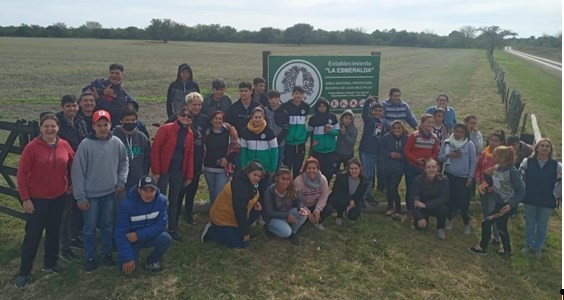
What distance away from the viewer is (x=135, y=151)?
5.99 m

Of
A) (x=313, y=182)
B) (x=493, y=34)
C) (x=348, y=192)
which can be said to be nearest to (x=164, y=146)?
(x=313, y=182)

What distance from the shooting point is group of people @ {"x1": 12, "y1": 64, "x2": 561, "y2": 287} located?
542 cm

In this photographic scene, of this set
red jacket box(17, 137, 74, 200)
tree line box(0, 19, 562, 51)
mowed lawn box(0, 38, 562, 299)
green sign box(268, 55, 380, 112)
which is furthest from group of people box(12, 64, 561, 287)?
tree line box(0, 19, 562, 51)

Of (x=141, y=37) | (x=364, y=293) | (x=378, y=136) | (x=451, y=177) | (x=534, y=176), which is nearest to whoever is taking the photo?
(x=364, y=293)

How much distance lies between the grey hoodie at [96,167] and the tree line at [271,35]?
93378mm

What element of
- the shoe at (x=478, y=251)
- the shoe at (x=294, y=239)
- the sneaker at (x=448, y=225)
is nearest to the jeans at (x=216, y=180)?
the shoe at (x=294, y=239)

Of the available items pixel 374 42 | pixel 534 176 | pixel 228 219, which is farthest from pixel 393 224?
pixel 374 42

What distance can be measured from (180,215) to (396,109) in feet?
13.5

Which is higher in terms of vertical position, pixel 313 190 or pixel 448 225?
pixel 313 190

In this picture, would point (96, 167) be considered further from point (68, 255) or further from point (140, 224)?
point (68, 255)

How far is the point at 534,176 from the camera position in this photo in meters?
6.39

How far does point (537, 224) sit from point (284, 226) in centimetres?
345

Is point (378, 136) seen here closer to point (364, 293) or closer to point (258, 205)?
point (258, 205)

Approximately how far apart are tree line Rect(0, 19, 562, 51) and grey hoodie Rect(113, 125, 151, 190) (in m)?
92.8
